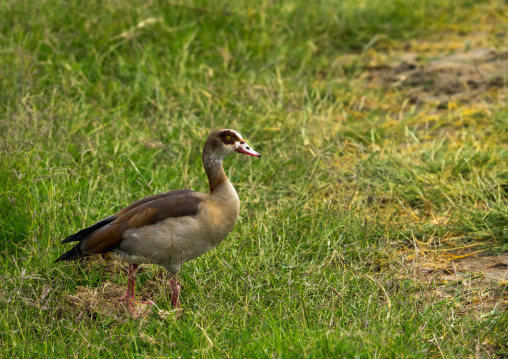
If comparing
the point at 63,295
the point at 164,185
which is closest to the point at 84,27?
the point at 164,185

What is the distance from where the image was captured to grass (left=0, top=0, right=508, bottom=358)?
352 cm

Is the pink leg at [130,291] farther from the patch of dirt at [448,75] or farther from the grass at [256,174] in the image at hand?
the patch of dirt at [448,75]

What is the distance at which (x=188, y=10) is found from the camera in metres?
8.02

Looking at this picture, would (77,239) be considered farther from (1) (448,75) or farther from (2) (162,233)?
(1) (448,75)

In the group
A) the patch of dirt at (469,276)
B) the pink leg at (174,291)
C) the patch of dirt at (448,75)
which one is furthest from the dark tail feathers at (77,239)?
the patch of dirt at (448,75)

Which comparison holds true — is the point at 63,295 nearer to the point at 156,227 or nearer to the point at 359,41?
the point at 156,227

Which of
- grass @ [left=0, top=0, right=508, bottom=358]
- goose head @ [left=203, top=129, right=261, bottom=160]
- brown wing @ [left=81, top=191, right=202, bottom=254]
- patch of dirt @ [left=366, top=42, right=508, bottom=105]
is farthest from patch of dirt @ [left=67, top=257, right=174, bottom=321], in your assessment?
patch of dirt @ [left=366, top=42, right=508, bottom=105]

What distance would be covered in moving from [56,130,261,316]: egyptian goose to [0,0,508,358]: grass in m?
0.19

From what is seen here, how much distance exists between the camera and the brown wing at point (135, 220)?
3.97 meters

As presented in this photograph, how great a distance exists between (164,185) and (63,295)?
157 cm

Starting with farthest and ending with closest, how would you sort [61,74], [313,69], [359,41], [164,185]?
[359,41], [313,69], [61,74], [164,185]

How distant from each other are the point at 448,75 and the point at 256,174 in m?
3.20

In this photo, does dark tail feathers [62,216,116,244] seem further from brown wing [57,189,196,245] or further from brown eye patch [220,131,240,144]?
brown eye patch [220,131,240,144]

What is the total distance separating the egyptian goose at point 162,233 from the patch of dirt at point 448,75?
142 inches
